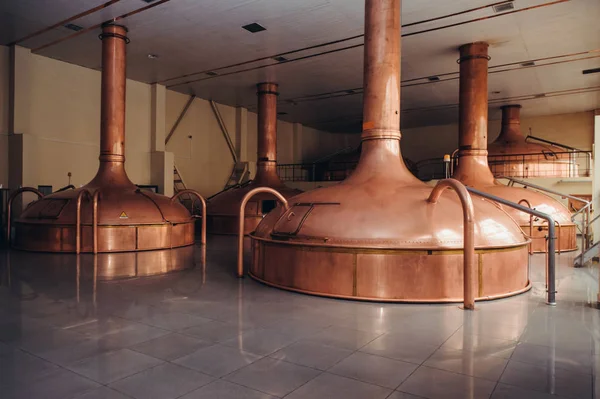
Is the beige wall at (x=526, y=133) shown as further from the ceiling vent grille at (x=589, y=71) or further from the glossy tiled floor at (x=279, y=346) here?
the glossy tiled floor at (x=279, y=346)

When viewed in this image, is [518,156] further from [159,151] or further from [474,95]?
[159,151]

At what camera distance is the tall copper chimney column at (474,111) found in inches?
452

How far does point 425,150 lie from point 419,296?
20.2 meters

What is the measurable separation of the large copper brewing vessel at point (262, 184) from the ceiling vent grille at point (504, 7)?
26.6ft

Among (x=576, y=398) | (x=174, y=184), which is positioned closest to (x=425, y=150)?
(x=174, y=184)

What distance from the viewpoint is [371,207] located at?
5.70m

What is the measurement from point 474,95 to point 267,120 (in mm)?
7008

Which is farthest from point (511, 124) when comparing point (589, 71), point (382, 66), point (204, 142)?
point (382, 66)

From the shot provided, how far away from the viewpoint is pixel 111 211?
9.45 meters

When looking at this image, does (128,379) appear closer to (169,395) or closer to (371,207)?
(169,395)

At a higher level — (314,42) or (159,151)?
(314,42)

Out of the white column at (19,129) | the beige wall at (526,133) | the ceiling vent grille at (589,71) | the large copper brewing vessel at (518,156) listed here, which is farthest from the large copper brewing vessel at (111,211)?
the beige wall at (526,133)

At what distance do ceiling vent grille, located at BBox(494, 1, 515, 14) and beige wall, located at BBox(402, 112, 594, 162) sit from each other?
1348 centimetres

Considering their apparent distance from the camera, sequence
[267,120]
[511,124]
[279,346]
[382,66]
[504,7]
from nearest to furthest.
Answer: [279,346], [382,66], [504,7], [267,120], [511,124]
